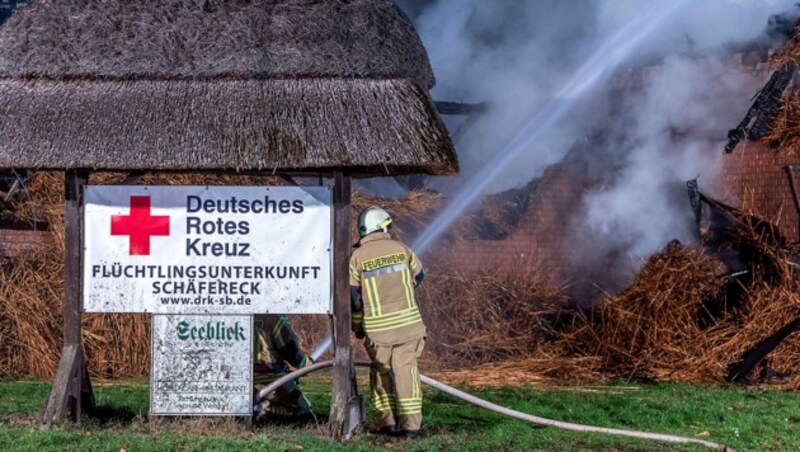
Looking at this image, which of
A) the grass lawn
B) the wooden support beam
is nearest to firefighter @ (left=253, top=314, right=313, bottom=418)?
the grass lawn

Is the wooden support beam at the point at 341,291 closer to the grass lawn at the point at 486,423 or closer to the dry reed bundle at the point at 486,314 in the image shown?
the grass lawn at the point at 486,423

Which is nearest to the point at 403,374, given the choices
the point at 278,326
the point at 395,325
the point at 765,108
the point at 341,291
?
the point at 395,325

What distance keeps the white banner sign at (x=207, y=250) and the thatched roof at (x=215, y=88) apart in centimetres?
52

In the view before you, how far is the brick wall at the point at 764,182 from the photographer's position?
1673 cm

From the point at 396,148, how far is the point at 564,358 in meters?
6.74

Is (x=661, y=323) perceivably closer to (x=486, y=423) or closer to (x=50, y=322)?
(x=486, y=423)

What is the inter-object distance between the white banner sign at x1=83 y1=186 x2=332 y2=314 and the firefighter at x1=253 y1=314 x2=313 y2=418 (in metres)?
1.27

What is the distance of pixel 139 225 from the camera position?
10.5 meters

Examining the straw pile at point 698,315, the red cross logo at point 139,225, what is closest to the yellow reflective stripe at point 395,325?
the red cross logo at point 139,225

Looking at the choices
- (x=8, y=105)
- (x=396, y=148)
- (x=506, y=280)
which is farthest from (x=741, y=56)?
(x=8, y=105)

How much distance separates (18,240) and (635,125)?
9.24 m

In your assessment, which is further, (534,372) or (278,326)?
(534,372)

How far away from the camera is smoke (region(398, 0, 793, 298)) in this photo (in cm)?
1800

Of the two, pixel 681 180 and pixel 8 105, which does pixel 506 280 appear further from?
pixel 8 105
